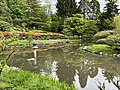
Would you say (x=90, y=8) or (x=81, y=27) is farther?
(x=90, y=8)

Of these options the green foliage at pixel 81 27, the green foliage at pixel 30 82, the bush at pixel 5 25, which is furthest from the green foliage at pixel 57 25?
the green foliage at pixel 30 82

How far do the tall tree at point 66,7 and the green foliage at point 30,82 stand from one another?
119ft

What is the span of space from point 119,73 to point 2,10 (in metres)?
27.7

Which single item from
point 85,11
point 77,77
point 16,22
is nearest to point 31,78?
point 77,77

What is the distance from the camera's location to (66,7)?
43906 millimetres

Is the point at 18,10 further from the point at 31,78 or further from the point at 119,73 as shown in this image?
the point at 31,78

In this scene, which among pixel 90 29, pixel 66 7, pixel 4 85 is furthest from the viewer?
pixel 66 7

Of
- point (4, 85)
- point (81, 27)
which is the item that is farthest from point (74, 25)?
point (4, 85)

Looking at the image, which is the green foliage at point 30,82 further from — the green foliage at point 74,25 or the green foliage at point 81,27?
the green foliage at point 74,25

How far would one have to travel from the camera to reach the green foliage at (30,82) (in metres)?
6.97

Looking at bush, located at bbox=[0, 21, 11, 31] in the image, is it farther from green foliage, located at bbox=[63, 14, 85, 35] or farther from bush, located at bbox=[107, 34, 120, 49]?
bush, located at bbox=[107, 34, 120, 49]

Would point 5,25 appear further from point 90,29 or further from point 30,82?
point 30,82

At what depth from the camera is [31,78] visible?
25.6ft

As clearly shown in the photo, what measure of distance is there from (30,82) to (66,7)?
37452 millimetres
